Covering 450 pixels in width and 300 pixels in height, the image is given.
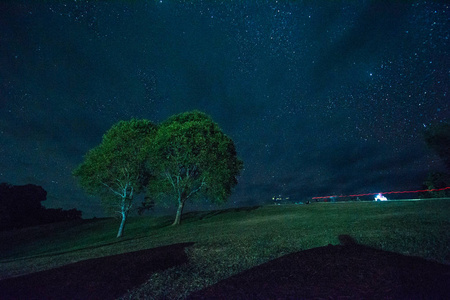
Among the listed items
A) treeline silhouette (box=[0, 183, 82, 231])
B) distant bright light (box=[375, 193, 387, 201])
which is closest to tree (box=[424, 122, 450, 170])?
distant bright light (box=[375, 193, 387, 201])

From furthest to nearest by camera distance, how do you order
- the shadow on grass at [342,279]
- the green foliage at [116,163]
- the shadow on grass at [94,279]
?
the green foliage at [116,163], the shadow on grass at [94,279], the shadow on grass at [342,279]

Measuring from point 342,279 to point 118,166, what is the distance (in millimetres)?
28054

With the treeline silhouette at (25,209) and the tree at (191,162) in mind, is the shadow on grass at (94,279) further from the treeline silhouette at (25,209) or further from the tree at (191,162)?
the treeline silhouette at (25,209)

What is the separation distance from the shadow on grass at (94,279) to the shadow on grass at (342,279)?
10.0 feet

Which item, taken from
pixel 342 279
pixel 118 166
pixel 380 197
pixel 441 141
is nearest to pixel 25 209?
pixel 118 166

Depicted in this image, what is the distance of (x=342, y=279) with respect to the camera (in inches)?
238

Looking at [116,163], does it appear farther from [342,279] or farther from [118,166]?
[342,279]

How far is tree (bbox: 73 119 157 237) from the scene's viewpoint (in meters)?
28.1

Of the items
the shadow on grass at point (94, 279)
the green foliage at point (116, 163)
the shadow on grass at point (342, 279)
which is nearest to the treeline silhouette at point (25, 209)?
the green foliage at point (116, 163)

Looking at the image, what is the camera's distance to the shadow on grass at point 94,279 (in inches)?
280

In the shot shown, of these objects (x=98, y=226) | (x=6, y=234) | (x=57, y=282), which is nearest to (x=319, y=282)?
(x=57, y=282)

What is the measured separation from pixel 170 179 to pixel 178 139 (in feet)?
18.9

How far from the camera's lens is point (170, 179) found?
29906 mm

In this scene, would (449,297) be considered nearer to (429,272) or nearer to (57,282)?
(429,272)
